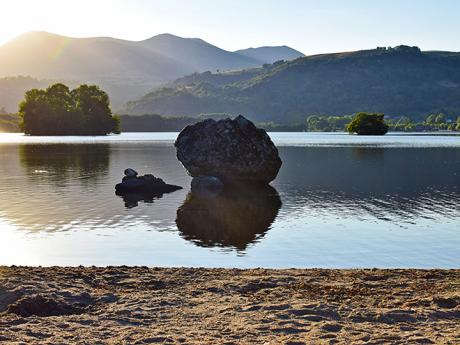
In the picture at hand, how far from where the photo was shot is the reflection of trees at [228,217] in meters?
26.4

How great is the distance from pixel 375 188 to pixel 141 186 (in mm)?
19491

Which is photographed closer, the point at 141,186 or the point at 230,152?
the point at 141,186

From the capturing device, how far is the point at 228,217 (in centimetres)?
3222

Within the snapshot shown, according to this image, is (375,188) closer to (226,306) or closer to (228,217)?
(228,217)

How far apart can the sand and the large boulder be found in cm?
2854

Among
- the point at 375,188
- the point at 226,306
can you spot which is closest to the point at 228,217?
the point at 226,306

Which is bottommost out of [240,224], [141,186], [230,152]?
[240,224]

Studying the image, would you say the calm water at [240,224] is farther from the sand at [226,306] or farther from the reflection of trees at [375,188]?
the sand at [226,306]

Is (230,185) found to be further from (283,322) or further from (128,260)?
(283,322)

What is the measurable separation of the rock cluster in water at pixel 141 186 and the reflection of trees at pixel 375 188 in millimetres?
9998

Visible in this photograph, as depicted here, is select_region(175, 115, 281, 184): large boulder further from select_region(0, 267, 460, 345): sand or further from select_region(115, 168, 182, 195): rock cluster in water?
select_region(0, 267, 460, 345): sand

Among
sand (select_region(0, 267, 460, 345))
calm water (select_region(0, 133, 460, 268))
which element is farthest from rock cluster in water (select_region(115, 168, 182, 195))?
sand (select_region(0, 267, 460, 345))

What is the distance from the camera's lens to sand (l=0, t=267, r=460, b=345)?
1250 centimetres

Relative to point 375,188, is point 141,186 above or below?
above
